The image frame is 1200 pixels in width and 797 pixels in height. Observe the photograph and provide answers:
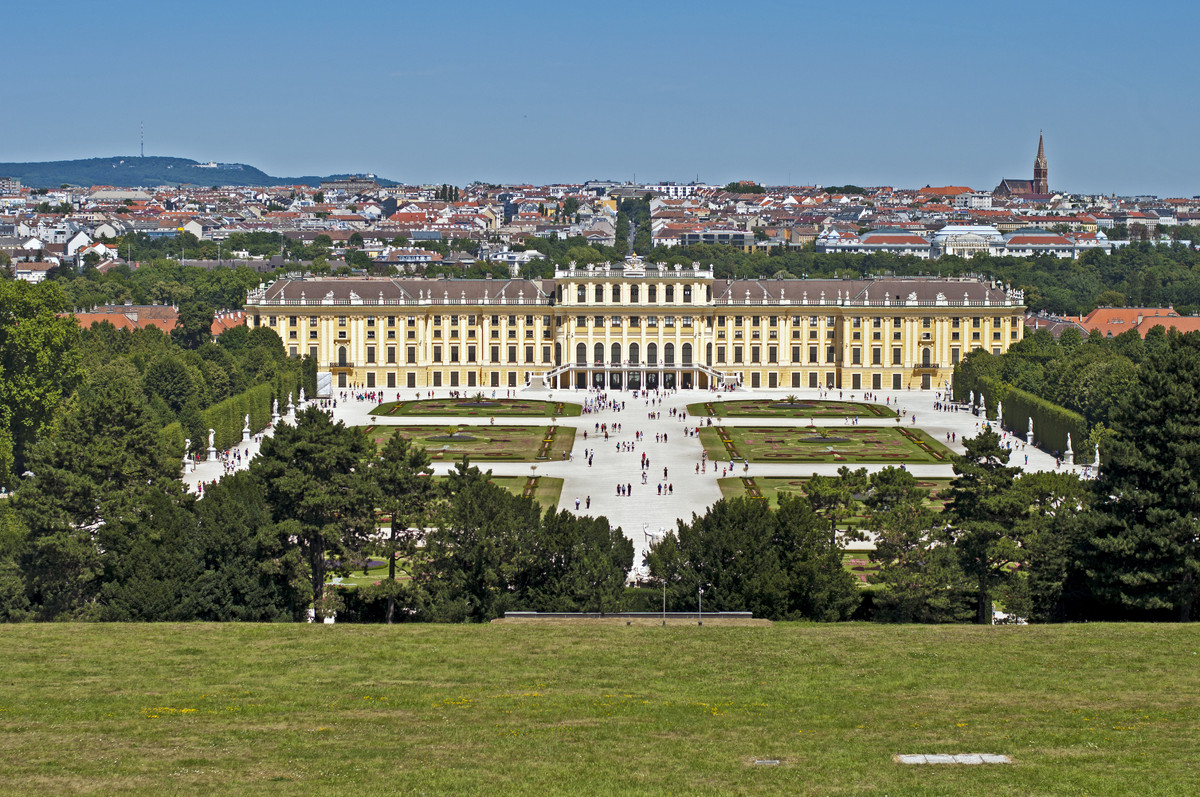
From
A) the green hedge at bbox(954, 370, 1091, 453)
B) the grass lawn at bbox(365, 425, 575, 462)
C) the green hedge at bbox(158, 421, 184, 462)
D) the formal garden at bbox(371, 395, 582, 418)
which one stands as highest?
the green hedge at bbox(158, 421, 184, 462)

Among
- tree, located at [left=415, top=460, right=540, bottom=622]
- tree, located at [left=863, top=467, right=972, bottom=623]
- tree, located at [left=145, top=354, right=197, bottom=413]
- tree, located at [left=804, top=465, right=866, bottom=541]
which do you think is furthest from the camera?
tree, located at [left=145, top=354, right=197, bottom=413]

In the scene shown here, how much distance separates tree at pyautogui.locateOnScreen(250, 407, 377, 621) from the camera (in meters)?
40.7

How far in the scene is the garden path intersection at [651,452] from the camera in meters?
60.4

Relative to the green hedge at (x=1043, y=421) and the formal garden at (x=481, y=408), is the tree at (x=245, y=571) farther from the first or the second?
the formal garden at (x=481, y=408)

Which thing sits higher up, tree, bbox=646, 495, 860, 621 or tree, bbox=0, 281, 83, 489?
tree, bbox=0, 281, 83, 489

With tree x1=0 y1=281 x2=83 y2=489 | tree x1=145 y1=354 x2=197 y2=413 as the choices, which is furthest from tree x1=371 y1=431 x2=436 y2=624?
tree x1=145 y1=354 x2=197 y2=413

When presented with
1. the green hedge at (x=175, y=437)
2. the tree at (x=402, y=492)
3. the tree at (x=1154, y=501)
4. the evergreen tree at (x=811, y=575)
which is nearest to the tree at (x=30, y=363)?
the green hedge at (x=175, y=437)

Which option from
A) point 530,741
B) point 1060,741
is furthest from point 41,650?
point 1060,741

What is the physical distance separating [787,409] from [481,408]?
18.6 metres

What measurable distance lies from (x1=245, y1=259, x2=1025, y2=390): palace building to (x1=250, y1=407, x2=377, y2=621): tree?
67692 mm

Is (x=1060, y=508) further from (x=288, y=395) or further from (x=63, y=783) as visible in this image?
(x=288, y=395)

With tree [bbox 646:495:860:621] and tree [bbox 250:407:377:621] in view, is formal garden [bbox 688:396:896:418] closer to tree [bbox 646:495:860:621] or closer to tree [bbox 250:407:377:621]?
tree [bbox 250:407:377:621]

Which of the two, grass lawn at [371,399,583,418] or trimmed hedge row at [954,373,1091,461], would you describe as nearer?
trimmed hedge row at [954,373,1091,461]

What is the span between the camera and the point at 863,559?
49.6 meters
